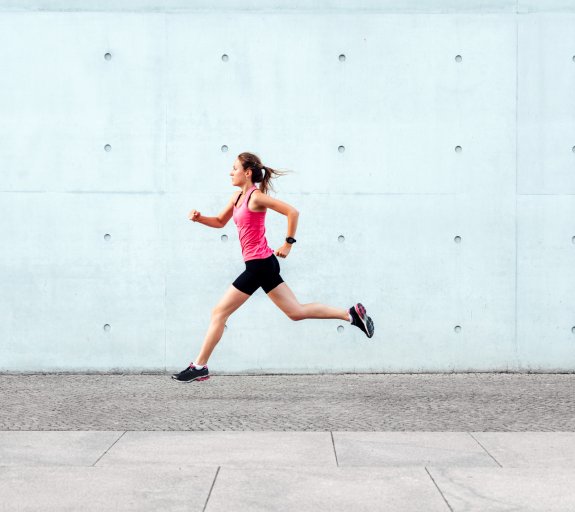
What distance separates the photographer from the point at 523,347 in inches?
409

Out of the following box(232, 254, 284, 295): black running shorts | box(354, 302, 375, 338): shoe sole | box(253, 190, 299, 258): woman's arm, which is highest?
box(253, 190, 299, 258): woman's arm

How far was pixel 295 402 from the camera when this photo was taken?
8.57 m

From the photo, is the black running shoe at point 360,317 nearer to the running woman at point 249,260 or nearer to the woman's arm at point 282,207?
the running woman at point 249,260

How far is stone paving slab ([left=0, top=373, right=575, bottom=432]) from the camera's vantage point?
7516 millimetres
